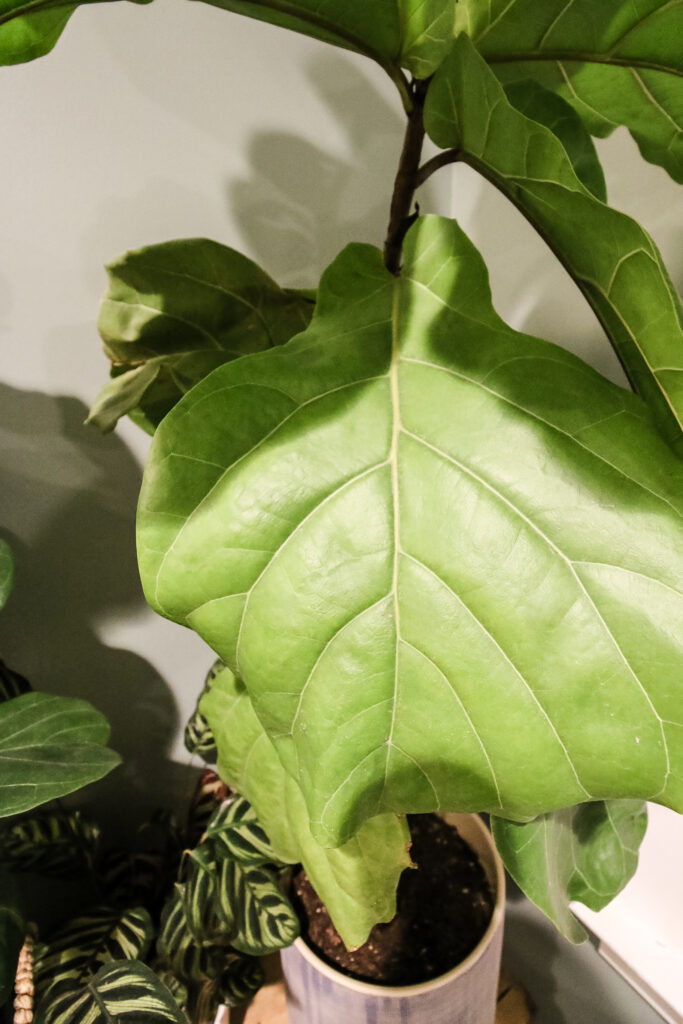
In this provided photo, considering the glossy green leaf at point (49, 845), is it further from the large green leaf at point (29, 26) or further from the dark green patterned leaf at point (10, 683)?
the large green leaf at point (29, 26)

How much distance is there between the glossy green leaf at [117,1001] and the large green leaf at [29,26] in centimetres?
78

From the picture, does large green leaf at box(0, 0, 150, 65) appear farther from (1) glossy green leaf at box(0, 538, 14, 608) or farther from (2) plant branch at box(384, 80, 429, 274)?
(1) glossy green leaf at box(0, 538, 14, 608)

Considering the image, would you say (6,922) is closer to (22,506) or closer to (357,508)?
(22,506)

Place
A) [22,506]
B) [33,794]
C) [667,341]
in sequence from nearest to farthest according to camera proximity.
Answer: [667,341]
[33,794]
[22,506]

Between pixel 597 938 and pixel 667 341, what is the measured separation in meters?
0.87

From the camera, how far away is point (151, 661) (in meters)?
1.03

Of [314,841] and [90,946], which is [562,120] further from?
[90,946]

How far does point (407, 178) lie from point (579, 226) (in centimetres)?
20

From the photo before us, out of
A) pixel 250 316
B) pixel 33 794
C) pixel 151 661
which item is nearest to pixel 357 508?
pixel 250 316

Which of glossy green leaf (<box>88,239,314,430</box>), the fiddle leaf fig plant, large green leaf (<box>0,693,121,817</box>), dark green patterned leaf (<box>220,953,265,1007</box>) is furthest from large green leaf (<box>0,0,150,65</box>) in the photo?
dark green patterned leaf (<box>220,953,265,1007</box>)

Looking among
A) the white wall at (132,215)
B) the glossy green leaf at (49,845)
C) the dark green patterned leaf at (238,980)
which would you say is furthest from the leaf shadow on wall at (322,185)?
the dark green patterned leaf at (238,980)

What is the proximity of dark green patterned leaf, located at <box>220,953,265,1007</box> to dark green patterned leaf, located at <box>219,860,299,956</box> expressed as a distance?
0.33ft

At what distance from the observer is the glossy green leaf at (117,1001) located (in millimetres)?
633

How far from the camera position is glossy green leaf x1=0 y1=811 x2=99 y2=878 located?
866 mm
